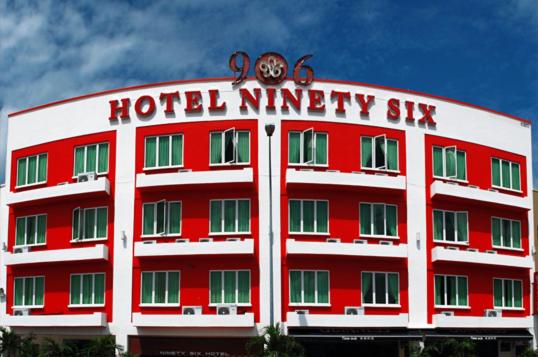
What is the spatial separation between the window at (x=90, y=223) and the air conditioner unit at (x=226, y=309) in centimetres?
750

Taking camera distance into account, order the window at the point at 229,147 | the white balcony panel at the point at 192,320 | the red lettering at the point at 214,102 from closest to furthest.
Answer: the white balcony panel at the point at 192,320 → the window at the point at 229,147 → the red lettering at the point at 214,102

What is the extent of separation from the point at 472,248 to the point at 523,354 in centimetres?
618

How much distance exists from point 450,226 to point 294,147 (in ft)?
32.3

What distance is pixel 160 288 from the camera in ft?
131

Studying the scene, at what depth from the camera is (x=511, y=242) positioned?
45.1m

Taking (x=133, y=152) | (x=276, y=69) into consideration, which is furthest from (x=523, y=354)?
(x=133, y=152)

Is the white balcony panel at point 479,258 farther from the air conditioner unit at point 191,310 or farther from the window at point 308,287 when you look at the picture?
the air conditioner unit at point 191,310

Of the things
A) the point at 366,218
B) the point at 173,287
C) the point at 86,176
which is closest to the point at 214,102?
the point at 86,176

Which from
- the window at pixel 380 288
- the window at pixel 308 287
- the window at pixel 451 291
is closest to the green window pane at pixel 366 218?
the window at pixel 380 288

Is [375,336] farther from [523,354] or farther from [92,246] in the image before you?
[92,246]

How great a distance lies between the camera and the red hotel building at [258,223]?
39125 mm

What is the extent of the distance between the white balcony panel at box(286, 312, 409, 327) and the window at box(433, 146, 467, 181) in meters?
8.55

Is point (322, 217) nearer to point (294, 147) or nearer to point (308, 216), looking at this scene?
point (308, 216)

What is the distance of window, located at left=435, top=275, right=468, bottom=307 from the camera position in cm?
4172
